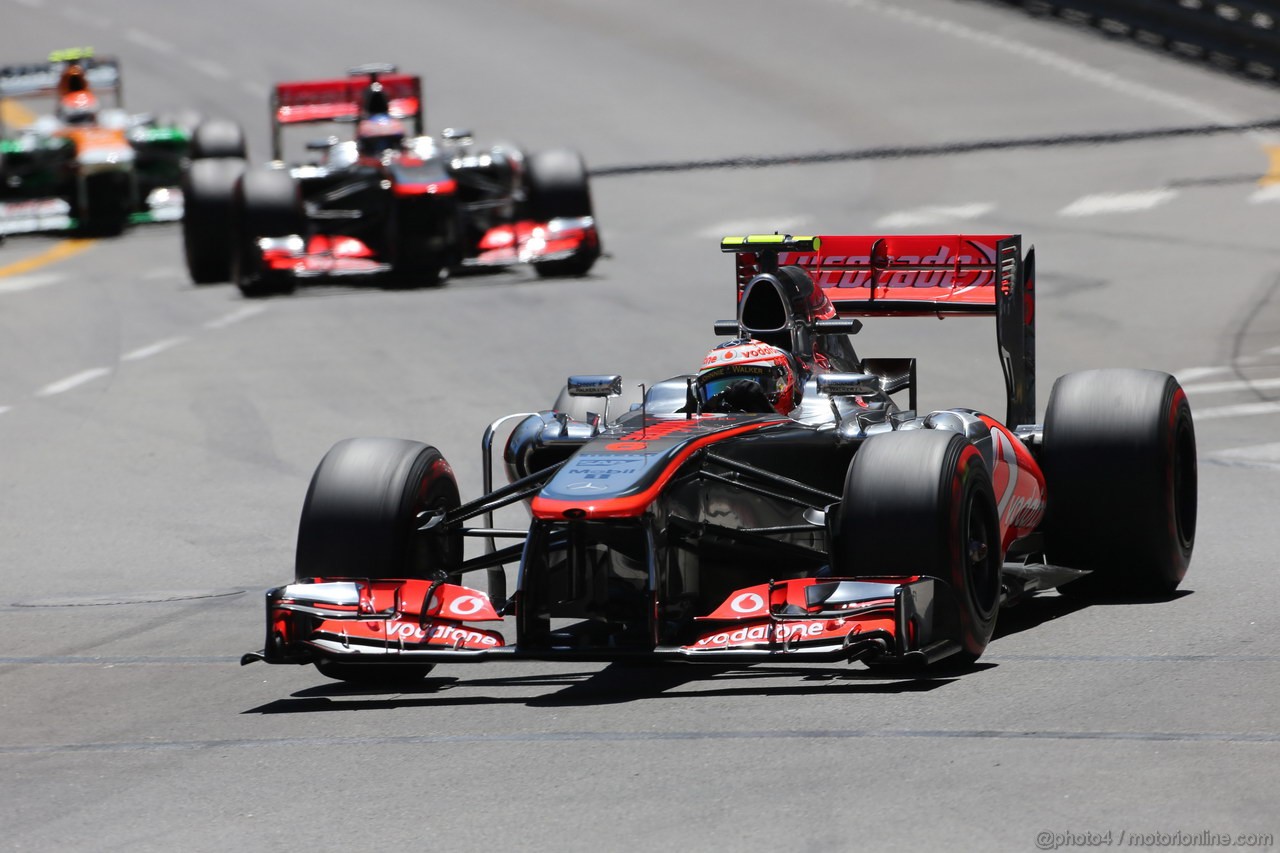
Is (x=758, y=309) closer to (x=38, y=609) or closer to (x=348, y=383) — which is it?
(x=38, y=609)

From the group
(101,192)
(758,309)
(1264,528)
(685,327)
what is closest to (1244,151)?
(685,327)

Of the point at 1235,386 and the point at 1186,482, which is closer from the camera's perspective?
the point at 1186,482

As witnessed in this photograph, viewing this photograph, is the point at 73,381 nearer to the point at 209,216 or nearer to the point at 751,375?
the point at 209,216

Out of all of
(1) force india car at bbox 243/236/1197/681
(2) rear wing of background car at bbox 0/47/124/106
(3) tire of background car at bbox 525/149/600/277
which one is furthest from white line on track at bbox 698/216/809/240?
(1) force india car at bbox 243/236/1197/681

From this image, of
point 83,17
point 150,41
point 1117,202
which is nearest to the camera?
point 1117,202

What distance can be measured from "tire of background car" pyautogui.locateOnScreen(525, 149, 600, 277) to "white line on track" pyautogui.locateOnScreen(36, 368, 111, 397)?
5.18 meters

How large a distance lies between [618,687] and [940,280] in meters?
3.85

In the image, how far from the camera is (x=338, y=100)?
23719 mm

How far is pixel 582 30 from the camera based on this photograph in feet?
132

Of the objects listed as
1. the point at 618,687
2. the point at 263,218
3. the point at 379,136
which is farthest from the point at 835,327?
the point at 379,136

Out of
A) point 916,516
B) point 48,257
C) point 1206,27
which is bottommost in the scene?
point 48,257

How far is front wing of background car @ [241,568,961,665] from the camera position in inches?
310

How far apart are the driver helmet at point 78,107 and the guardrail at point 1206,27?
1578 cm

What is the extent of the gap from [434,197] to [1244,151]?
38.2ft
